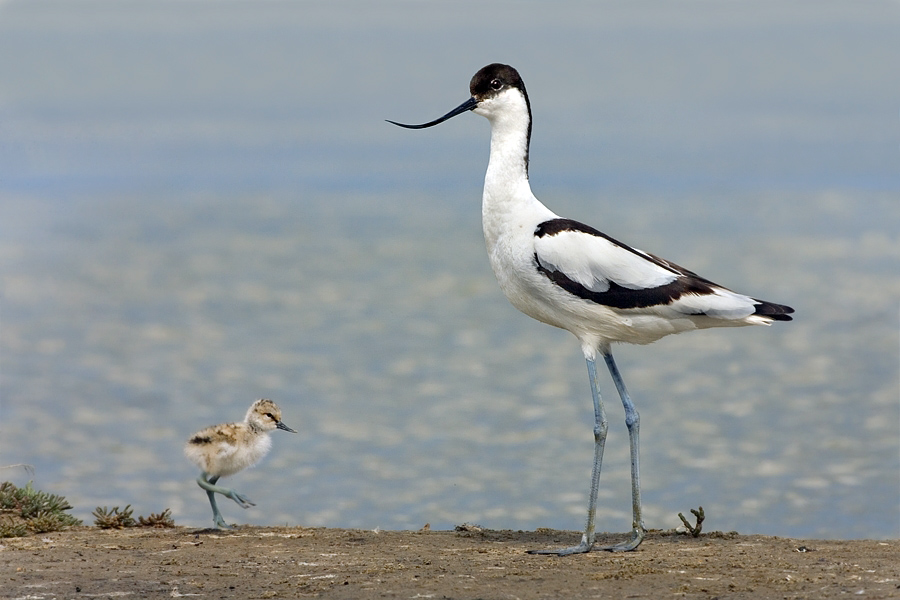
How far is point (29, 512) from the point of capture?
8383 mm

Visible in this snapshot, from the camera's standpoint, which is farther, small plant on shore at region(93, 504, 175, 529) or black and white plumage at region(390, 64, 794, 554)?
small plant on shore at region(93, 504, 175, 529)

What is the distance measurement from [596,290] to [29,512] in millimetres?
4334

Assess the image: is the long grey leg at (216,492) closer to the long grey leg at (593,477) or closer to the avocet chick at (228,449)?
the avocet chick at (228,449)

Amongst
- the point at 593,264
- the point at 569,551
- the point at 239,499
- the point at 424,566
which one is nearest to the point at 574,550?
the point at 569,551

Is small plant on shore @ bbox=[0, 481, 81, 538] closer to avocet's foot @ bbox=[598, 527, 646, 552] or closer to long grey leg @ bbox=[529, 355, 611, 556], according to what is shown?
long grey leg @ bbox=[529, 355, 611, 556]

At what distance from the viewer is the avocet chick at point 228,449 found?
8.30 metres

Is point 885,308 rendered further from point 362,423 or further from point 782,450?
point 362,423

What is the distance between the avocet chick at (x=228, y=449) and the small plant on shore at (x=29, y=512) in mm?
979

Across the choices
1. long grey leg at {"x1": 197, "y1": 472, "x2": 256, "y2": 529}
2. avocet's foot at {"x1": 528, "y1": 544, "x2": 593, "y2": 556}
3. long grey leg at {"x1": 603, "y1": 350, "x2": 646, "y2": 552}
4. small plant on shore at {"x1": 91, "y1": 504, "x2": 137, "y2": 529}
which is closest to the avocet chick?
long grey leg at {"x1": 197, "y1": 472, "x2": 256, "y2": 529}

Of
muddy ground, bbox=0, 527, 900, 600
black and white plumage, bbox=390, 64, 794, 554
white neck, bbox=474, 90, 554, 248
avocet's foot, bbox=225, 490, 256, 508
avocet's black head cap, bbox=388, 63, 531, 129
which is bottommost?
muddy ground, bbox=0, 527, 900, 600

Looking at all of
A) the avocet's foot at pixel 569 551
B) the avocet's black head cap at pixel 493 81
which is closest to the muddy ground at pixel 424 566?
the avocet's foot at pixel 569 551

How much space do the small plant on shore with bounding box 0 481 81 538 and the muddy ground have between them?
14 centimetres

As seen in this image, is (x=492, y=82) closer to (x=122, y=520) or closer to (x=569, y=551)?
(x=569, y=551)

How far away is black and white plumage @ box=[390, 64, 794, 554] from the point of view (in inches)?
285
